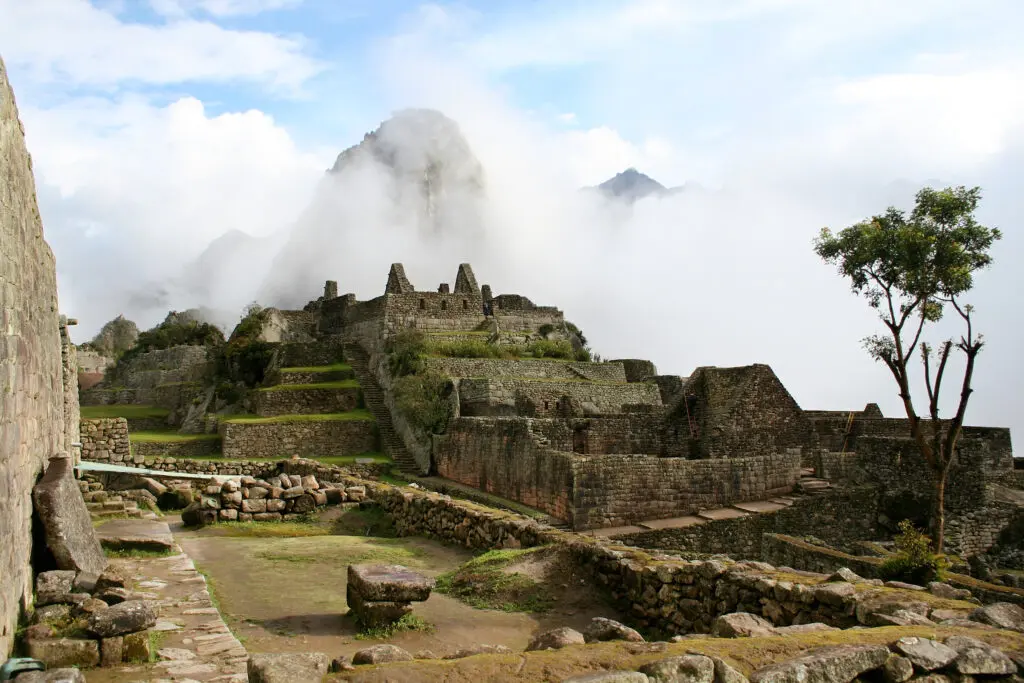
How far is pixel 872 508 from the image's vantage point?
16734mm

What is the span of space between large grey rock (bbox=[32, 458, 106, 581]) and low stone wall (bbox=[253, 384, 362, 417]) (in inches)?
838

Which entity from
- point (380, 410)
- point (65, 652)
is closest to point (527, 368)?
point (380, 410)

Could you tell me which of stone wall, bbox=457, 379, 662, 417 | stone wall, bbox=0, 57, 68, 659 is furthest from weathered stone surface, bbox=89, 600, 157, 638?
stone wall, bbox=457, 379, 662, 417

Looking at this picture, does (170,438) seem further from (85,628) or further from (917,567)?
(917,567)

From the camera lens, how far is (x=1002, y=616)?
5973mm

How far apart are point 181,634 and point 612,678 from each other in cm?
346

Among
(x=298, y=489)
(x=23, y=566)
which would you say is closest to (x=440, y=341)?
(x=298, y=489)

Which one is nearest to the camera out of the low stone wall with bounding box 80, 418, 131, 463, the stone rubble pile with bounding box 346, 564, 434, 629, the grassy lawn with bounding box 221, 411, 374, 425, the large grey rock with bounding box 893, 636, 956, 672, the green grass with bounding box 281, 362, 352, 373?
the large grey rock with bounding box 893, 636, 956, 672

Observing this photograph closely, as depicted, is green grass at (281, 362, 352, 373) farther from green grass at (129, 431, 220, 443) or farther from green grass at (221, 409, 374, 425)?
green grass at (129, 431, 220, 443)

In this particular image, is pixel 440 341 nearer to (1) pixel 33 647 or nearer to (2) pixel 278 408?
(2) pixel 278 408

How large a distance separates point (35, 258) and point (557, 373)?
2315cm

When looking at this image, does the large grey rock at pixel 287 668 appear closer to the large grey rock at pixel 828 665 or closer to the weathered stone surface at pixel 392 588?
the weathered stone surface at pixel 392 588

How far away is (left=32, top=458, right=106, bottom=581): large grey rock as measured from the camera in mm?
6836

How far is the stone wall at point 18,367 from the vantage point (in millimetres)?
5418
